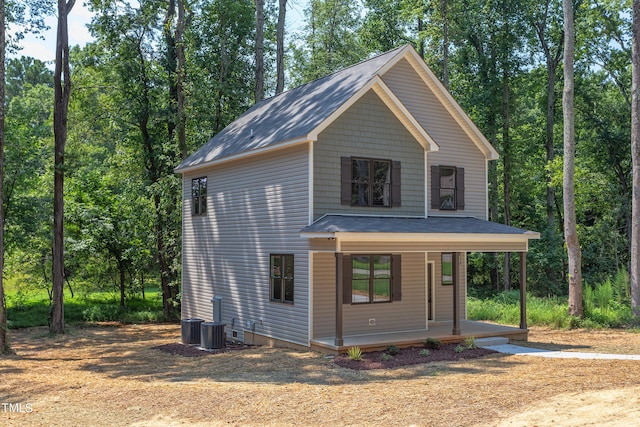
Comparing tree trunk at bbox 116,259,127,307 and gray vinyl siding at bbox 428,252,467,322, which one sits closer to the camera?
gray vinyl siding at bbox 428,252,467,322

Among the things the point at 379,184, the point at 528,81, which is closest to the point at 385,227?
the point at 379,184

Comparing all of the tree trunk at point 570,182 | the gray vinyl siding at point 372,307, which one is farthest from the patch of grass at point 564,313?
the gray vinyl siding at point 372,307

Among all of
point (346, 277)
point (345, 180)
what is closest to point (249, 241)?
point (346, 277)

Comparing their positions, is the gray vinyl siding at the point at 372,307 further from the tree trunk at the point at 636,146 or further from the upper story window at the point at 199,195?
the tree trunk at the point at 636,146

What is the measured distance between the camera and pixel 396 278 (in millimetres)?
17219

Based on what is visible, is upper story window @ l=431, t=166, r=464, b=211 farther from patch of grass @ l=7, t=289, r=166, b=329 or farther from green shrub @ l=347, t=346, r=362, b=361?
patch of grass @ l=7, t=289, r=166, b=329

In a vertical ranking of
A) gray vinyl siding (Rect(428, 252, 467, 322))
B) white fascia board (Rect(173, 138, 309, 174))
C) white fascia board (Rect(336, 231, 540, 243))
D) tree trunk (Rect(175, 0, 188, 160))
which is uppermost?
tree trunk (Rect(175, 0, 188, 160))

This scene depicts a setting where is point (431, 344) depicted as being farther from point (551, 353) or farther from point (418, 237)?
point (551, 353)

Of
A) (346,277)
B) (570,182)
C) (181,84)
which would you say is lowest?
(346,277)

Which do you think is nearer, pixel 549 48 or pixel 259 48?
pixel 259 48

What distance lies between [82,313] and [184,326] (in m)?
9.91

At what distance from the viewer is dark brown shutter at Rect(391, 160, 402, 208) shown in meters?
17.3

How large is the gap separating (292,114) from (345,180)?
329 cm

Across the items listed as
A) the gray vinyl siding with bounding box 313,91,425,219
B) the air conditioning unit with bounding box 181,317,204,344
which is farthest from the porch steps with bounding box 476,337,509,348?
the air conditioning unit with bounding box 181,317,204,344
